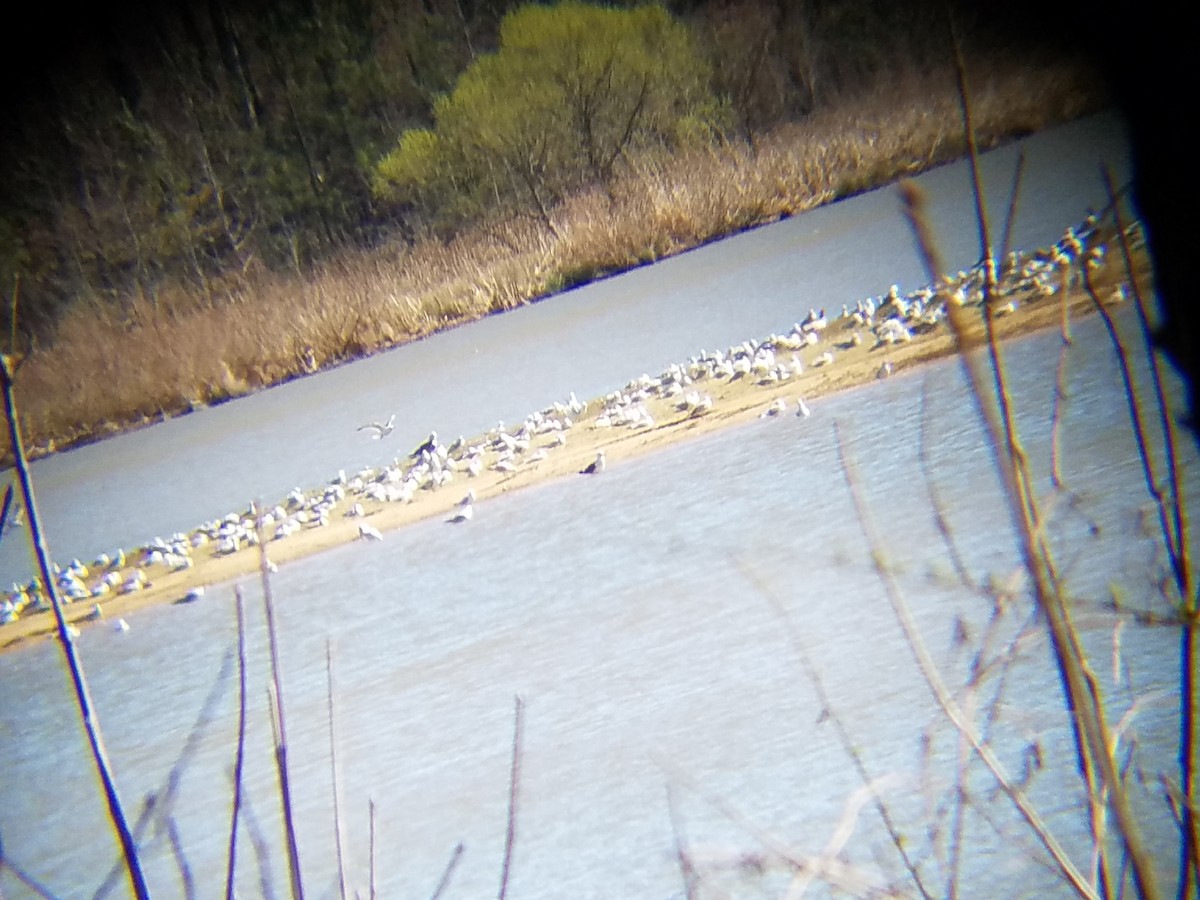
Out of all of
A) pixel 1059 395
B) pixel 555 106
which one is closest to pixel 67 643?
pixel 1059 395

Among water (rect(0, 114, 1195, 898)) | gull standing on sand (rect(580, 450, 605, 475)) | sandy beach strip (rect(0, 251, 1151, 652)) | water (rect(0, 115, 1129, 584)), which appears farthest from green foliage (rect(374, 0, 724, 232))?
water (rect(0, 114, 1195, 898))

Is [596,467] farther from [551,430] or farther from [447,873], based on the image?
[447,873]

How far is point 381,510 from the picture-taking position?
4.92ft

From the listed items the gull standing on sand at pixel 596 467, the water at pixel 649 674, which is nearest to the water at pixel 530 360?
the gull standing on sand at pixel 596 467

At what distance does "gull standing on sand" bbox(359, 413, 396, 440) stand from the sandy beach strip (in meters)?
0.38

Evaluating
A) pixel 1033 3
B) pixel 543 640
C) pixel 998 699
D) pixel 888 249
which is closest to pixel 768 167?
pixel 1033 3

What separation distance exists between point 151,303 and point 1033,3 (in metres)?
2.98

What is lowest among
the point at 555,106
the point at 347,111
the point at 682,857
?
the point at 682,857

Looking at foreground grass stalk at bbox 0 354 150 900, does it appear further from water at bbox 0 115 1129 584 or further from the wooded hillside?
the wooded hillside

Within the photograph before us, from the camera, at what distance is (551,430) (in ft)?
5.36

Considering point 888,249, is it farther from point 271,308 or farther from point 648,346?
point 271,308

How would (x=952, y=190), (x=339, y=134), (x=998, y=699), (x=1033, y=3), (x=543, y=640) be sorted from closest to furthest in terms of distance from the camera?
(x=998, y=699) < (x=543, y=640) < (x=952, y=190) < (x=1033, y=3) < (x=339, y=134)

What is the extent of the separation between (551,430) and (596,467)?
26 centimetres

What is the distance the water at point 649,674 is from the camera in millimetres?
656
